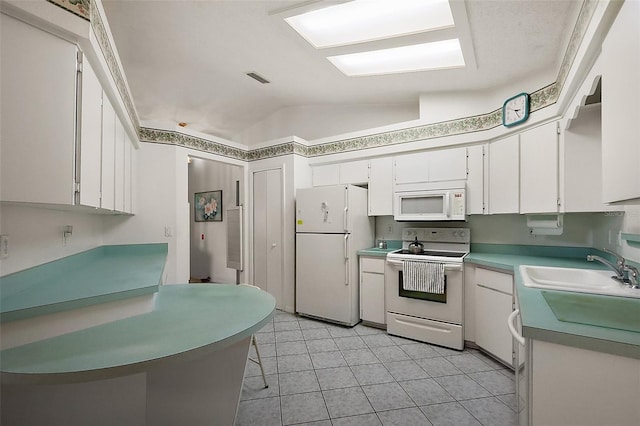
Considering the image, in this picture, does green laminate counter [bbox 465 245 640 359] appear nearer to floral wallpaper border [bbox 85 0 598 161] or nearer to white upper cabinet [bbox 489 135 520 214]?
white upper cabinet [bbox 489 135 520 214]

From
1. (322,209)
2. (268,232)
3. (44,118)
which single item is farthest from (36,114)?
(268,232)

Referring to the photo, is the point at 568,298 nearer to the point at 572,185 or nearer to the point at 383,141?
the point at 572,185

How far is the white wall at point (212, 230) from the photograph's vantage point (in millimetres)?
5129

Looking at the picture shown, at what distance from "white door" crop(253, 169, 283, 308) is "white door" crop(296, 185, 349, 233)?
37 centimetres

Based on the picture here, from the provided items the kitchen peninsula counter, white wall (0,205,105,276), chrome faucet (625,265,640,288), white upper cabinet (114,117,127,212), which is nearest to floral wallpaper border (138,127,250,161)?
white upper cabinet (114,117,127,212)

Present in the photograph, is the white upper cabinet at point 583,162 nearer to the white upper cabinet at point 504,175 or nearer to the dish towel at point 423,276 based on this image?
the white upper cabinet at point 504,175

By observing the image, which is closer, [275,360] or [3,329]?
[3,329]

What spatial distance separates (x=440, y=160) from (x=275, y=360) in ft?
8.39

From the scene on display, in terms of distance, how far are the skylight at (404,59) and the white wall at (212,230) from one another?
283 centimetres

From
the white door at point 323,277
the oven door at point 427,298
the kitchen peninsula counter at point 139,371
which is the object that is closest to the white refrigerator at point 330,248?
the white door at point 323,277

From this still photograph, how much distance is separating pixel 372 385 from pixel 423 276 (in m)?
1.12

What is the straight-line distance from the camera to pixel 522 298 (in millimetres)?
1335

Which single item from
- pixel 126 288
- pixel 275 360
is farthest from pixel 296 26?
pixel 275 360

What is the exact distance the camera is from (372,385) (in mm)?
2135
